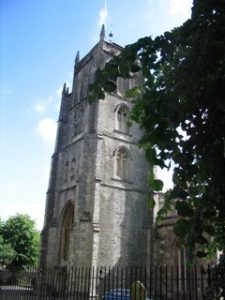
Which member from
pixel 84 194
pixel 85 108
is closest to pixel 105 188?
pixel 84 194

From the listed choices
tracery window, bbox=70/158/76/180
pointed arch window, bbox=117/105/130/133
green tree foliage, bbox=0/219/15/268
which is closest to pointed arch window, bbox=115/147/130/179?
pointed arch window, bbox=117/105/130/133

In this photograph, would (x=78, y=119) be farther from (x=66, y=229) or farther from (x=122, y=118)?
(x=66, y=229)

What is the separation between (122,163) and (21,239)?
72.7ft

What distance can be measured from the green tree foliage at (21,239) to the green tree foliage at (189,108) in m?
40.2

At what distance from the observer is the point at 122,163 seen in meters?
27.3

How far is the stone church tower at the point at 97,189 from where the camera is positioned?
23016mm

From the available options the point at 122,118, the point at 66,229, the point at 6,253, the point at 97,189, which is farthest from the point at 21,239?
the point at 97,189

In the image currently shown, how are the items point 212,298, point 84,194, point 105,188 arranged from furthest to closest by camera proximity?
point 105,188, point 84,194, point 212,298

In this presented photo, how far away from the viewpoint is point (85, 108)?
28.1 metres

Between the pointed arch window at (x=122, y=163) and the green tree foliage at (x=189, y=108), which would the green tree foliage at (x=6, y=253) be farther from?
the green tree foliage at (x=189, y=108)

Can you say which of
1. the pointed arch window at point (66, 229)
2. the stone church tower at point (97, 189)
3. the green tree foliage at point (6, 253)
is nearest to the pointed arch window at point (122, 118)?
the stone church tower at point (97, 189)

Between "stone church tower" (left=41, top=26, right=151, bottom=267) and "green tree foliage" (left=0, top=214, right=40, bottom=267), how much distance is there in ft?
48.2

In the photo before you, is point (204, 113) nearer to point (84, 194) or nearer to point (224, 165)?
point (224, 165)

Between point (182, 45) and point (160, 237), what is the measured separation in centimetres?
2287
